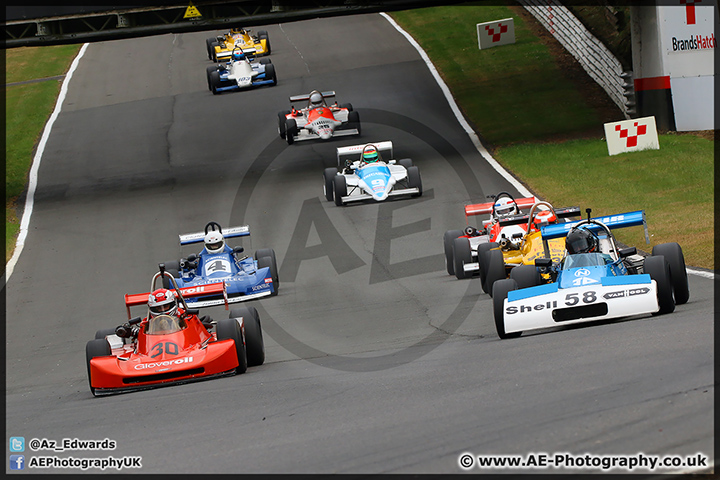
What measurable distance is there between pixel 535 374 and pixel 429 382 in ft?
3.63

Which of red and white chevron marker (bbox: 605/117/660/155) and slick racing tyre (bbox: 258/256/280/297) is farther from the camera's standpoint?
red and white chevron marker (bbox: 605/117/660/155)

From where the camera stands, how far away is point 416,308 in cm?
1542

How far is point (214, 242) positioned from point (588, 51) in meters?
21.6

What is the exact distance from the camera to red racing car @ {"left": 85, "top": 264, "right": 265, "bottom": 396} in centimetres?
1145

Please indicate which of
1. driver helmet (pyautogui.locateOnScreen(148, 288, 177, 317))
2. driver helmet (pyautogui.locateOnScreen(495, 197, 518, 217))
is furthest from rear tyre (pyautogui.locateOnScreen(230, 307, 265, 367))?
driver helmet (pyautogui.locateOnScreen(495, 197, 518, 217))

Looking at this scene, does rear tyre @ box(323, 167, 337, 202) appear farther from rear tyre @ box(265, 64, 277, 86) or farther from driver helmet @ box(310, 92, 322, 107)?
rear tyre @ box(265, 64, 277, 86)

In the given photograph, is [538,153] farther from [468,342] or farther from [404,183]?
→ [468,342]

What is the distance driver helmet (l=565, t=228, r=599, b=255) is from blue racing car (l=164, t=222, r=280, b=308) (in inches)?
266

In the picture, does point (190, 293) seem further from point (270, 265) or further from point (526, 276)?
point (526, 276)

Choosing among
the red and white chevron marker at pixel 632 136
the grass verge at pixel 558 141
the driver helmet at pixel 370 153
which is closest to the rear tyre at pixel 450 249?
the grass verge at pixel 558 141

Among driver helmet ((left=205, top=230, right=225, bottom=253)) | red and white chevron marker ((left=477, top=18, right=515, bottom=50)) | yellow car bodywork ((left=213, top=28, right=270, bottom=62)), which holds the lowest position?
driver helmet ((left=205, top=230, right=225, bottom=253))

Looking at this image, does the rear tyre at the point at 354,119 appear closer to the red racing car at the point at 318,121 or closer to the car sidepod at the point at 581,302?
the red racing car at the point at 318,121

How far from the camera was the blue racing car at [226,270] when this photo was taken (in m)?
17.5

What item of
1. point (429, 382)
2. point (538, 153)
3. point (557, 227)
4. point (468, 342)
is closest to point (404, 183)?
point (538, 153)
